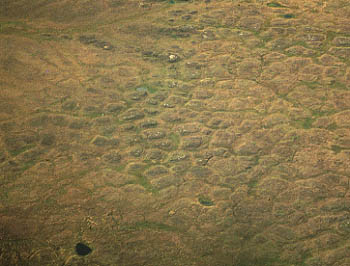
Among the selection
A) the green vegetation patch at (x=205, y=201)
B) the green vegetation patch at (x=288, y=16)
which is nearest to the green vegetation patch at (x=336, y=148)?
the green vegetation patch at (x=205, y=201)

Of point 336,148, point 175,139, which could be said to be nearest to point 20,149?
point 175,139

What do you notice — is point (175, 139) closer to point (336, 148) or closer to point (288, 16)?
point (336, 148)

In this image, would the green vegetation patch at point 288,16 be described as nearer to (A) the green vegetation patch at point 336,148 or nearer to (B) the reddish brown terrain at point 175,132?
(B) the reddish brown terrain at point 175,132

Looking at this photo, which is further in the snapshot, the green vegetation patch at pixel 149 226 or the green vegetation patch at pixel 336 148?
the green vegetation patch at pixel 336 148

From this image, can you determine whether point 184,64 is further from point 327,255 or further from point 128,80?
point 327,255

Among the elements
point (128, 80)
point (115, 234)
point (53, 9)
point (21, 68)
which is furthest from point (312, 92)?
point (53, 9)

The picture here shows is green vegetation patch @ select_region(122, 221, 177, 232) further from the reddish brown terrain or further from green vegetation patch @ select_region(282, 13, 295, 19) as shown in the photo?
green vegetation patch @ select_region(282, 13, 295, 19)

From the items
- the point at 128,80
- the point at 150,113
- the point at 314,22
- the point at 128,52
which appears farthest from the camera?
the point at 314,22

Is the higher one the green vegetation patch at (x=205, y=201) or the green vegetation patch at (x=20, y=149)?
the green vegetation patch at (x=20, y=149)
